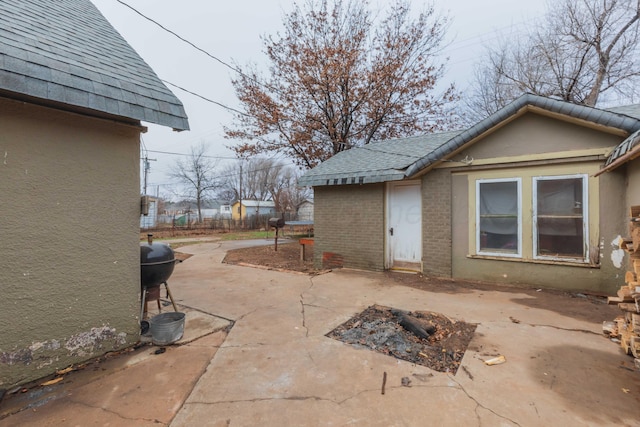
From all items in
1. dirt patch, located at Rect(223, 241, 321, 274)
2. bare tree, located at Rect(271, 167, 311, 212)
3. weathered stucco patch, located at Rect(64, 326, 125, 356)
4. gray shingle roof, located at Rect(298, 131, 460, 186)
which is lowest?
dirt patch, located at Rect(223, 241, 321, 274)

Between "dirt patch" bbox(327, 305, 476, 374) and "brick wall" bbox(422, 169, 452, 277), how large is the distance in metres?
2.74

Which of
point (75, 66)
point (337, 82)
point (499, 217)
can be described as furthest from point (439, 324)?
point (337, 82)

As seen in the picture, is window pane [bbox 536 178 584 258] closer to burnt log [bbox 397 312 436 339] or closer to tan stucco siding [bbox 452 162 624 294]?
tan stucco siding [bbox 452 162 624 294]

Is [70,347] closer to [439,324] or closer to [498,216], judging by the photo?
[439,324]

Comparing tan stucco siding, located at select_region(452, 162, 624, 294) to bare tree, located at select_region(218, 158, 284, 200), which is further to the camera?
bare tree, located at select_region(218, 158, 284, 200)

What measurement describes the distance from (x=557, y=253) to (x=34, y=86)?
814 cm

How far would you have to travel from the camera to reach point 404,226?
763 centimetres

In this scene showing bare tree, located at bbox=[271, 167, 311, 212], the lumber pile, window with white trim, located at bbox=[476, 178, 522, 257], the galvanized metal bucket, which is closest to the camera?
the lumber pile

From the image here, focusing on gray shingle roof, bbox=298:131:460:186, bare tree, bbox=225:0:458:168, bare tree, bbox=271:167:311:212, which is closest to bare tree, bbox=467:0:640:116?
bare tree, bbox=225:0:458:168

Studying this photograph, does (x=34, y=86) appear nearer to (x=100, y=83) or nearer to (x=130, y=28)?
(x=100, y=83)

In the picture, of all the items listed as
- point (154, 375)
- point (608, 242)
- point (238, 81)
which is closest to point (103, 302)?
point (154, 375)

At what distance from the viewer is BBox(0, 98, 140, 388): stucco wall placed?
106 inches

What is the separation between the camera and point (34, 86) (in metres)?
2.58

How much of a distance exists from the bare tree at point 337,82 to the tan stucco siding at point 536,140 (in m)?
9.15
